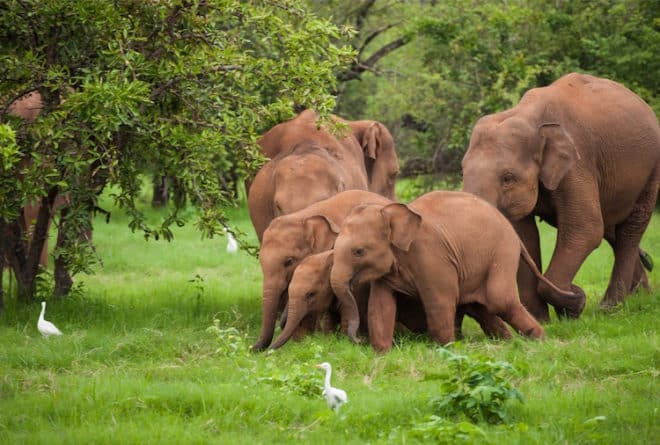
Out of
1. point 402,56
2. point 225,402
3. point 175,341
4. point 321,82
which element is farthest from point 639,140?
point 402,56

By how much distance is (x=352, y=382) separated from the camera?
898 centimetres

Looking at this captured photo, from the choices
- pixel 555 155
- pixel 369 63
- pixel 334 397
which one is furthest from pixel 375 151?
pixel 369 63

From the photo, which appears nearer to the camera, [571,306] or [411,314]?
[411,314]

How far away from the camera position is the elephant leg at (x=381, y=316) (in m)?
9.99

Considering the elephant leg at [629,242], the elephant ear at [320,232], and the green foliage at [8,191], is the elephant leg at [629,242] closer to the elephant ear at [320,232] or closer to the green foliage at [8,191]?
the elephant ear at [320,232]

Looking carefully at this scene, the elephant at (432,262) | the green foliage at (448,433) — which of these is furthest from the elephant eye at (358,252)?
the green foliage at (448,433)

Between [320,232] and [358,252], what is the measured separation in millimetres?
909

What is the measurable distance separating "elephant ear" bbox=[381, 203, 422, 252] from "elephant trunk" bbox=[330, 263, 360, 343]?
449 mm

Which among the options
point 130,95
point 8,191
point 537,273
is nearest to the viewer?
point 130,95

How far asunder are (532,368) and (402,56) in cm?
1843

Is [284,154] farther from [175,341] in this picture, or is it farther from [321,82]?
[175,341]

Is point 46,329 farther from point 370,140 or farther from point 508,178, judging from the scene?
point 370,140

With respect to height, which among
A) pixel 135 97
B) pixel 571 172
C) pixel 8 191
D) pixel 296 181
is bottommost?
pixel 296 181

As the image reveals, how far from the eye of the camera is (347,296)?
9977mm
